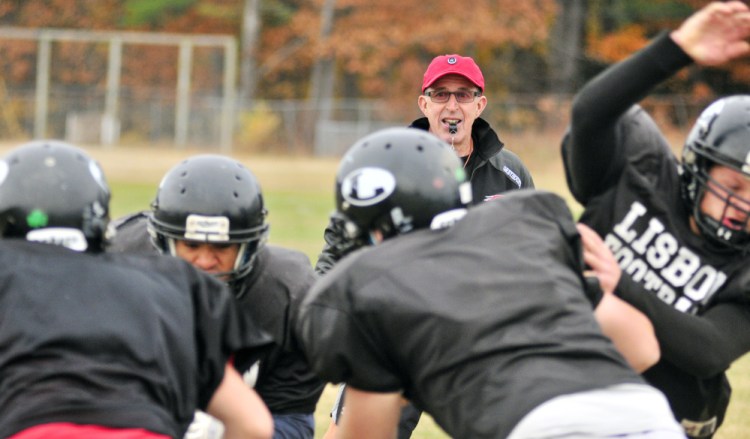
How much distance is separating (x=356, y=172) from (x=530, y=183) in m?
3.06

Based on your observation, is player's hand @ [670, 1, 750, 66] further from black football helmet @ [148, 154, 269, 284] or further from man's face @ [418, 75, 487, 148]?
man's face @ [418, 75, 487, 148]

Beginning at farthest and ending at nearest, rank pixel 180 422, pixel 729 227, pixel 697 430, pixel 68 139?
1. pixel 68 139
2. pixel 697 430
3. pixel 729 227
4. pixel 180 422

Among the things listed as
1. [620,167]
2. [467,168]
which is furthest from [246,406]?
[467,168]

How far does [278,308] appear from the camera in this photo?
4.29 meters

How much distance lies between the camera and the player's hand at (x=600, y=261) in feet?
11.3

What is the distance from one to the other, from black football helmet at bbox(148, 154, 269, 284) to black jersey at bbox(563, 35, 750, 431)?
1133 mm

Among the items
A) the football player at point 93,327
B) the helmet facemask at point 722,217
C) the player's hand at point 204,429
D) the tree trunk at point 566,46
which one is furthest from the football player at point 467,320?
the tree trunk at point 566,46

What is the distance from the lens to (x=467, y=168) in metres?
6.05

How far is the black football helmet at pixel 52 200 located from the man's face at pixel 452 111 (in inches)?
121

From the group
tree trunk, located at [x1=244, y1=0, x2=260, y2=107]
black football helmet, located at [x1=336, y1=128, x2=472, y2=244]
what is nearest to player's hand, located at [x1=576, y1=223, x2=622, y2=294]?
black football helmet, located at [x1=336, y1=128, x2=472, y2=244]

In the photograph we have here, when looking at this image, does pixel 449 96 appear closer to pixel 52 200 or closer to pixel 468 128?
pixel 468 128

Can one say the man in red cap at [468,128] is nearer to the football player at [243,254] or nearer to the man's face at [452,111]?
the man's face at [452,111]

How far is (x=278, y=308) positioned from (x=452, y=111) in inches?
93.0

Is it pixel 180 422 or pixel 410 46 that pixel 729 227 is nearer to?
pixel 180 422
